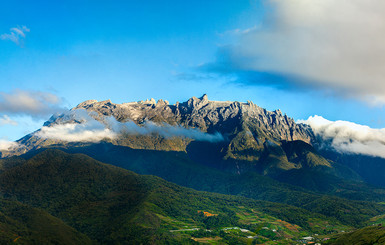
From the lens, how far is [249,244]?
199 ft

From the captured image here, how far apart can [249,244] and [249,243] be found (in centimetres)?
24

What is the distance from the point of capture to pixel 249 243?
200 feet
